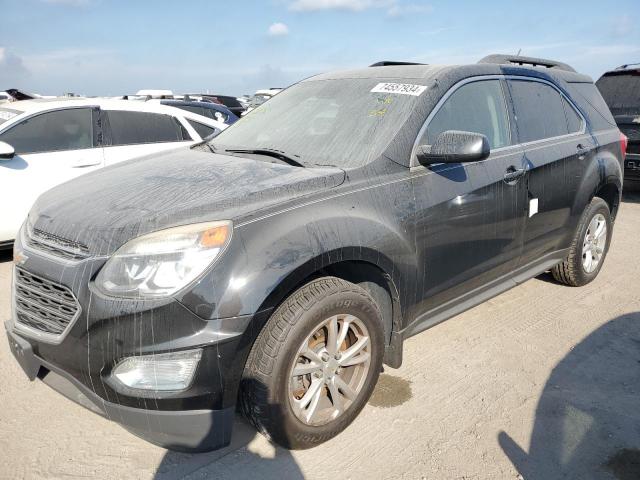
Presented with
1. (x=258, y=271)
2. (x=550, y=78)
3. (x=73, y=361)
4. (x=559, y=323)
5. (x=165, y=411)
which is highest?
(x=550, y=78)

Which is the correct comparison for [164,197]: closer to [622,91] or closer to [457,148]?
[457,148]

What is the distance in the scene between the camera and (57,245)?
2287 millimetres

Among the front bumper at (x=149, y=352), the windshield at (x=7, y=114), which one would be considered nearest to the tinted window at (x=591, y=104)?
the front bumper at (x=149, y=352)

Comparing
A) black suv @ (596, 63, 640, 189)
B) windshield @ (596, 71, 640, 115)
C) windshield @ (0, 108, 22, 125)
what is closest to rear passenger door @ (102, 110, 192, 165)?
windshield @ (0, 108, 22, 125)

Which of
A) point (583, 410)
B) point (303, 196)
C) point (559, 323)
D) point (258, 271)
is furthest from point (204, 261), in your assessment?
point (559, 323)

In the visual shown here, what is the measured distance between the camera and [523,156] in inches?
137

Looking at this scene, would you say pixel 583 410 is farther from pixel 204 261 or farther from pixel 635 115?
pixel 635 115

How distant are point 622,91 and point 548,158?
611 cm

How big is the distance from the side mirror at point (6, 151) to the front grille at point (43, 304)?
291cm

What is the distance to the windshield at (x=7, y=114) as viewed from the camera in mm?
5215

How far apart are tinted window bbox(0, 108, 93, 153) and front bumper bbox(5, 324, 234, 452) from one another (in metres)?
3.75

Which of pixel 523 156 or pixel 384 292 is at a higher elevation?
pixel 523 156

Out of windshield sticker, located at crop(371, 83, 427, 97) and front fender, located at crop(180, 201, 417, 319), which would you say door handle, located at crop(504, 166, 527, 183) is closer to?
windshield sticker, located at crop(371, 83, 427, 97)

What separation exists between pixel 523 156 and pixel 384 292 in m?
1.48
